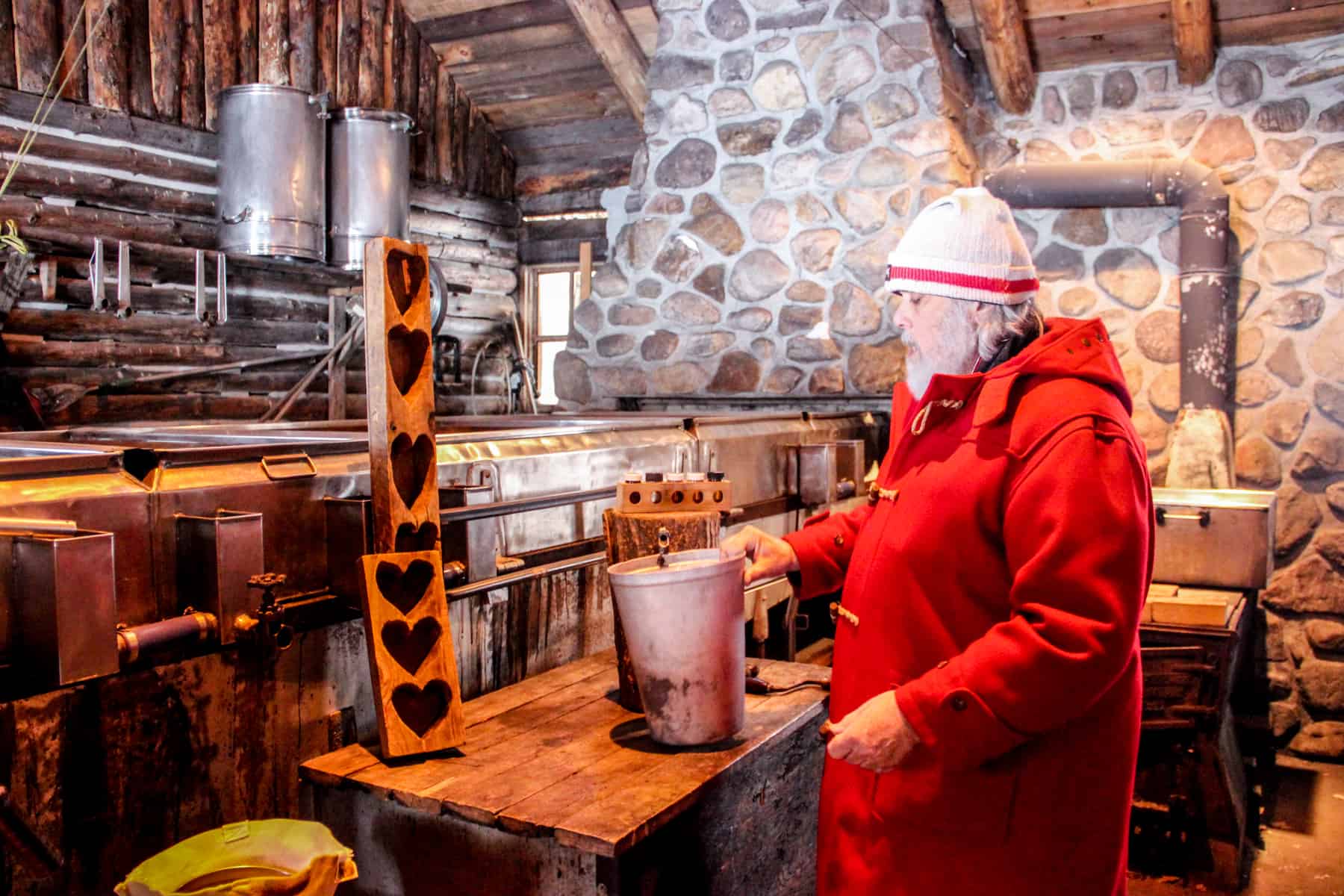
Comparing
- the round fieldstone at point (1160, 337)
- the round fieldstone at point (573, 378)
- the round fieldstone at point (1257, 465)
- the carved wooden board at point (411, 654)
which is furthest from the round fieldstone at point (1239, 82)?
the carved wooden board at point (411, 654)

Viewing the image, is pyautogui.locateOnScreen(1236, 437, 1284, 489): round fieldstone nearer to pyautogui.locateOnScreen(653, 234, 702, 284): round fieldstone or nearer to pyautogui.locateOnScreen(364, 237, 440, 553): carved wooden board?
pyautogui.locateOnScreen(653, 234, 702, 284): round fieldstone

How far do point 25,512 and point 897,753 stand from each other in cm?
158

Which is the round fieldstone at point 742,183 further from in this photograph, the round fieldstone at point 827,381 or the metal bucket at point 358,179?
the metal bucket at point 358,179

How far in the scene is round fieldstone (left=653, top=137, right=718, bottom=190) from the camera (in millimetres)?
6387

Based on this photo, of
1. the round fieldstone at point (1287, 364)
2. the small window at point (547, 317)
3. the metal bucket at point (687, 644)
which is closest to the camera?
the metal bucket at point (687, 644)

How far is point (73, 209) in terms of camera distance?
598cm

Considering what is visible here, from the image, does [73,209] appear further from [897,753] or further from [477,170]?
[897,753]

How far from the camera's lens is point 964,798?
190cm

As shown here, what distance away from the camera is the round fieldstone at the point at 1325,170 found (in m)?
5.41

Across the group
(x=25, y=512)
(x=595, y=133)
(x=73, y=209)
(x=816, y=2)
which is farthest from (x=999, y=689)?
(x=595, y=133)

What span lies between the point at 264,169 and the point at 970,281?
5300mm

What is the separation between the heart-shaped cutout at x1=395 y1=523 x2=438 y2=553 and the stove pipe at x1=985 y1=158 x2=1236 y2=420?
170 inches

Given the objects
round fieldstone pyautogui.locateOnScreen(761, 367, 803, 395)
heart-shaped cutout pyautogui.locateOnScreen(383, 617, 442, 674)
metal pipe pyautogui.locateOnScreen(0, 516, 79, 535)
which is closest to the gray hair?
heart-shaped cutout pyautogui.locateOnScreen(383, 617, 442, 674)

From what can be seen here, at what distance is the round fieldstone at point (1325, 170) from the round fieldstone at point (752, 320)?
9.05 ft
